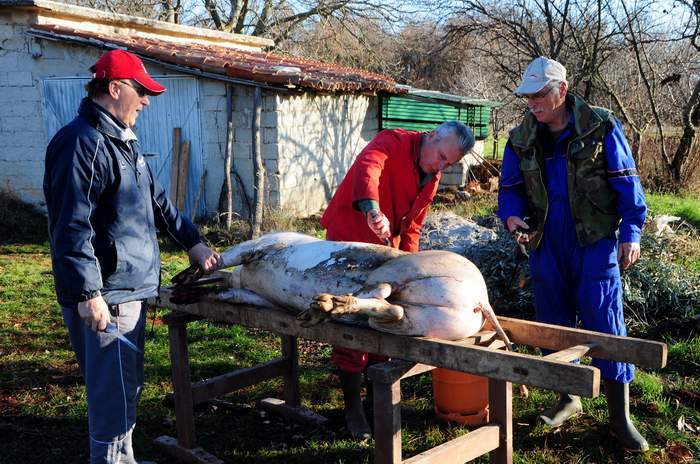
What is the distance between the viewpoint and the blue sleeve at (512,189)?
4023 mm

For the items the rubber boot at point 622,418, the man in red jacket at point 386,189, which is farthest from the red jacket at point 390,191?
the rubber boot at point 622,418

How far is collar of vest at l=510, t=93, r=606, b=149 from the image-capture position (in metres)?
3.68

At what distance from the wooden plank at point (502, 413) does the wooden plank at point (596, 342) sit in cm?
25

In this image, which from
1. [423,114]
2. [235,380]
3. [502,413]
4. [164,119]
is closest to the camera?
[502,413]

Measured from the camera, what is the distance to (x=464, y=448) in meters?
3.16

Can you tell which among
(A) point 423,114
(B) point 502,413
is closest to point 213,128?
(A) point 423,114

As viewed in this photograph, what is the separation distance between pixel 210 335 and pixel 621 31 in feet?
33.8

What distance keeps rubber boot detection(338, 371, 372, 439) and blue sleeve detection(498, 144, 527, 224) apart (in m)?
1.33

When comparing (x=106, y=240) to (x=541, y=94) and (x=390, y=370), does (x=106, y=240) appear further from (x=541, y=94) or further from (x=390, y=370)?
(x=541, y=94)

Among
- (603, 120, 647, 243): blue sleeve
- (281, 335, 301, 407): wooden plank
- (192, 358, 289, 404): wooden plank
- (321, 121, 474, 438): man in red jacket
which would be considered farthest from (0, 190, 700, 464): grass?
(603, 120, 647, 243): blue sleeve

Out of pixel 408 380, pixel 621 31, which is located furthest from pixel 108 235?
pixel 621 31

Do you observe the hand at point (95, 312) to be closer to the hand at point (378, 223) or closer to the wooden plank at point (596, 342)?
the hand at point (378, 223)

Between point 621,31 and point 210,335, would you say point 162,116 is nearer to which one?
point 210,335

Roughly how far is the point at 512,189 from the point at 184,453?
8.07 feet
